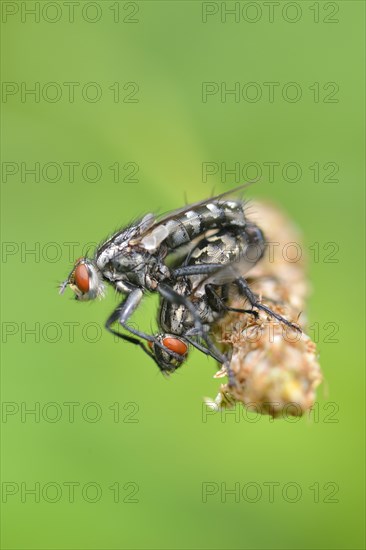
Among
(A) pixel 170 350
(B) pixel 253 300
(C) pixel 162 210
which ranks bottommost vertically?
(A) pixel 170 350

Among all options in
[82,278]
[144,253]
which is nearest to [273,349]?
[144,253]

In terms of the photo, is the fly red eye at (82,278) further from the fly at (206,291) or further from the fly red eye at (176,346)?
the fly red eye at (176,346)

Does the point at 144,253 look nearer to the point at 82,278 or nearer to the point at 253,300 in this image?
the point at 82,278

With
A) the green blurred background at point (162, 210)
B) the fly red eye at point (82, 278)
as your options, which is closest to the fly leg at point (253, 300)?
the green blurred background at point (162, 210)

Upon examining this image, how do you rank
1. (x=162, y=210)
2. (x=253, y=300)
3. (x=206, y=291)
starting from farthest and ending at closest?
(x=162, y=210) < (x=206, y=291) < (x=253, y=300)

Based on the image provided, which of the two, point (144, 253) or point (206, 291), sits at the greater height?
point (144, 253)

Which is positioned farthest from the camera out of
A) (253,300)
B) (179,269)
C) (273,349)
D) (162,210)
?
(162,210)

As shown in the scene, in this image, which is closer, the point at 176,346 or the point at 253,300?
the point at 253,300
